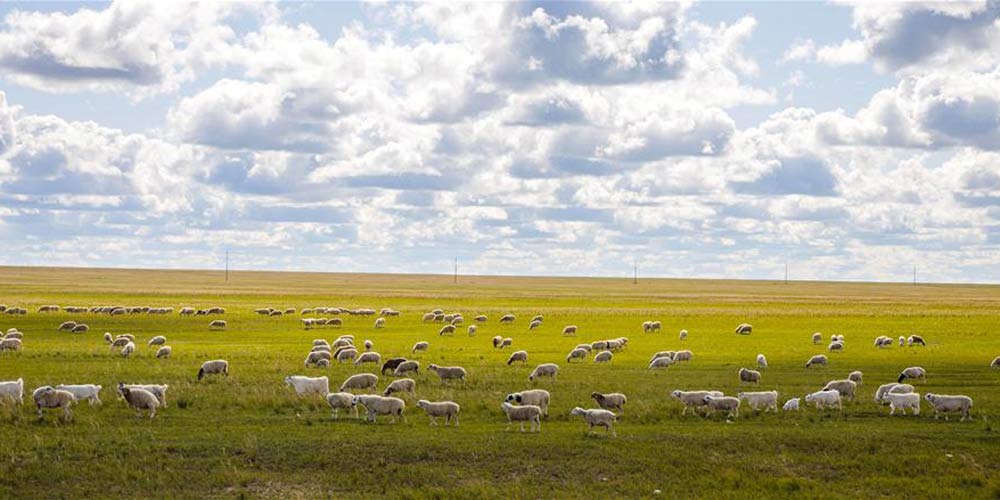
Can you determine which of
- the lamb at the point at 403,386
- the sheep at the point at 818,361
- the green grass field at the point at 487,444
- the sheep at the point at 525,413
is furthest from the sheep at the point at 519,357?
the sheep at the point at 525,413

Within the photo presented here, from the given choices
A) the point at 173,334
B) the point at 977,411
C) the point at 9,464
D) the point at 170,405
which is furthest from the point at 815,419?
the point at 173,334

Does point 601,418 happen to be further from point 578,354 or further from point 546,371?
point 578,354

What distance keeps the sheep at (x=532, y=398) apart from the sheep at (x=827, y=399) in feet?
27.8

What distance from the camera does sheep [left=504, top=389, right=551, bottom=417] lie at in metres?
25.9

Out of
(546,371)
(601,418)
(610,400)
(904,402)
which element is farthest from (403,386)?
(904,402)

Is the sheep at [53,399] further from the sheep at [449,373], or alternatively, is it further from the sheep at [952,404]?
the sheep at [952,404]

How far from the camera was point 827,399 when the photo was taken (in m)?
27.5

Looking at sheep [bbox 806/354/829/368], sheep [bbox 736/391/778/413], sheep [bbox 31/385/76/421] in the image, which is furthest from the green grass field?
sheep [bbox 806/354/829/368]

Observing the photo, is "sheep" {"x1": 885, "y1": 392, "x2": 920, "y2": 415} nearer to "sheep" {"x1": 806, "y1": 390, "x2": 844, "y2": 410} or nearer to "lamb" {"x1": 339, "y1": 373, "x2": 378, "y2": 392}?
"sheep" {"x1": 806, "y1": 390, "x2": 844, "y2": 410}

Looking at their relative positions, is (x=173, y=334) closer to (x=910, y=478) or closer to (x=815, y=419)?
(x=815, y=419)

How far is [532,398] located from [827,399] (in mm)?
9225

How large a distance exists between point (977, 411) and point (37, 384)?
101 feet

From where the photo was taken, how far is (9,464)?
19.5 metres

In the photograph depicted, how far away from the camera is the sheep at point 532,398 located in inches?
1020
